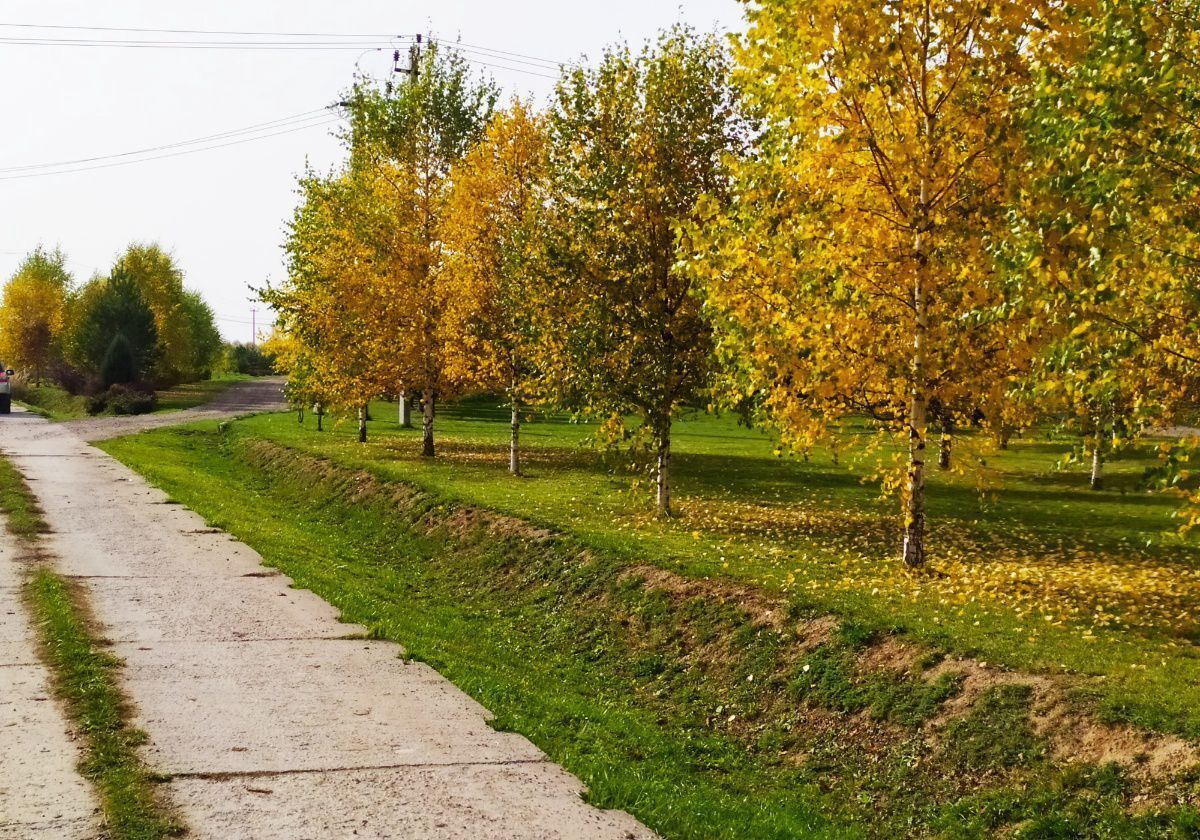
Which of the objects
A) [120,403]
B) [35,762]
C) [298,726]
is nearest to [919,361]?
[298,726]

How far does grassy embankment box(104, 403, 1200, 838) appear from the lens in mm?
8648

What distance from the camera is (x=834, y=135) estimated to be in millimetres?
13391

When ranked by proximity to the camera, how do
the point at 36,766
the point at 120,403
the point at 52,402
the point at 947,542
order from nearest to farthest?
the point at 36,766
the point at 947,542
the point at 120,403
the point at 52,402

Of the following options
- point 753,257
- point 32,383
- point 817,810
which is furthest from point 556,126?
point 32,383

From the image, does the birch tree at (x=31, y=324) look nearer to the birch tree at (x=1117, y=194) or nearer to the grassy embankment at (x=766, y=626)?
the grassy embankment at (x=766, y=626)

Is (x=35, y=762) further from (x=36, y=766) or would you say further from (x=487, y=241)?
(x=487, y=241)

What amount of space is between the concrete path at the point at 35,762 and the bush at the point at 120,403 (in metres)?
44.6

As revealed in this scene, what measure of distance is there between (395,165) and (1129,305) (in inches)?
1057

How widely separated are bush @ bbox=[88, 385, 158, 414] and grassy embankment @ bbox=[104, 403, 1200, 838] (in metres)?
29.7

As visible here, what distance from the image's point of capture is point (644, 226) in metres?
18.8

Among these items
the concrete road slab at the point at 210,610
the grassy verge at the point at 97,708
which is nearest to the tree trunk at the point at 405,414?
the concrete road slab at the point at 210,610

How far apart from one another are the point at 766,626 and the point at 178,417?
4271 cm

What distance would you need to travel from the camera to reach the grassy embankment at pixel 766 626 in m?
8.65

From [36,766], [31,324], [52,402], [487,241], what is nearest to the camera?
[36,766]
